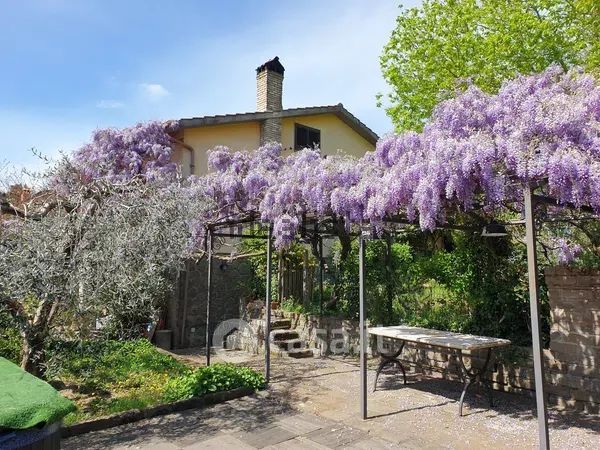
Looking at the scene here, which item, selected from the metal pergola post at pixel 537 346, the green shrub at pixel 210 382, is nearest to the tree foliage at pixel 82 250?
the green shrub at pixel 210 382

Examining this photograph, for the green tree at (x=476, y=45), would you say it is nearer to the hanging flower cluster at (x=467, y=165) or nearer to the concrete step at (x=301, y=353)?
the hanging flower cluster at (x=467, y=165)

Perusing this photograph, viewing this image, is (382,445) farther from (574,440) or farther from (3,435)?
(3,435)

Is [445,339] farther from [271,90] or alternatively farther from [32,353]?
[271,90]

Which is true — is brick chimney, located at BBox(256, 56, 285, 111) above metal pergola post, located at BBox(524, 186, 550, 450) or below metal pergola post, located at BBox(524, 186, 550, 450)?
above

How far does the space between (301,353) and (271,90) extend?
333 inches

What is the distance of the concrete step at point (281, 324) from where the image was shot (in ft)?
31.6

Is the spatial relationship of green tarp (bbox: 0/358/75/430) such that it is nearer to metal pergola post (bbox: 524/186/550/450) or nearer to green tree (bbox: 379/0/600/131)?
metal pergola post (bbox: 524/186/550/450)

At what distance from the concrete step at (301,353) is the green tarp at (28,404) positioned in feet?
19.3

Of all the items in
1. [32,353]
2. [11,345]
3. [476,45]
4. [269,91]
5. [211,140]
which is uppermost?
[476,45]

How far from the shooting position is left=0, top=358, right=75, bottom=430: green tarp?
102 inches

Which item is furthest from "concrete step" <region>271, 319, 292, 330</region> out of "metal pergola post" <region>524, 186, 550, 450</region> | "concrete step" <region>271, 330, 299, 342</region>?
"metal pergola post" <region>524, 186, 550, 450</region>

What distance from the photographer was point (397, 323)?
27.0ft

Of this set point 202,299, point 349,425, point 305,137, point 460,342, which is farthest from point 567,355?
point 305,137

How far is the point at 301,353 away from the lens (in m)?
8.73
